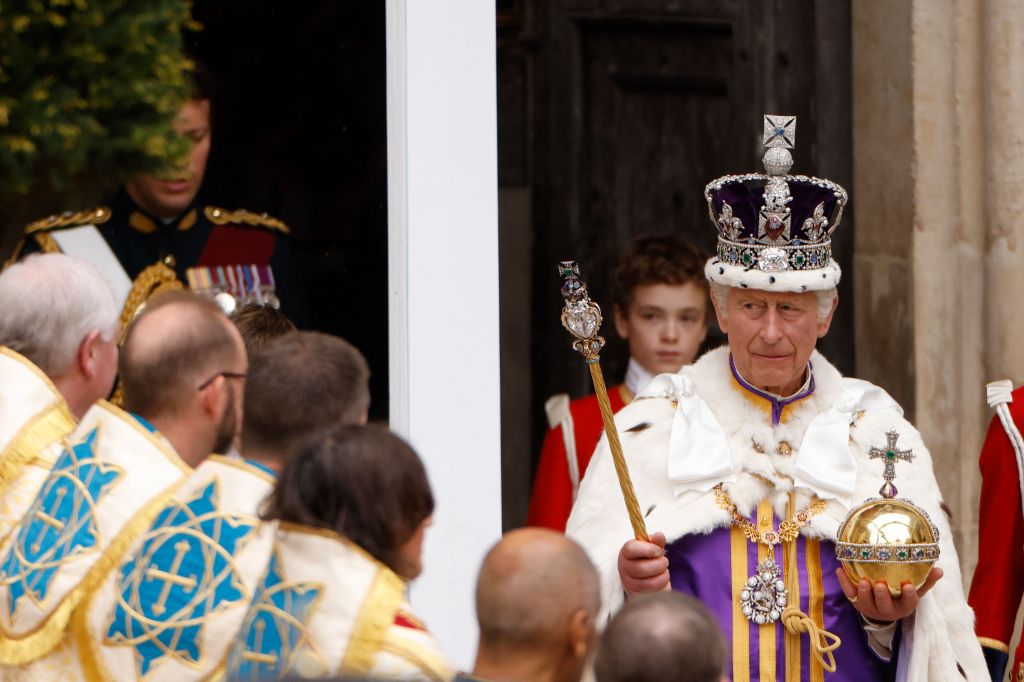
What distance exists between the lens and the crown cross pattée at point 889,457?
168 inches

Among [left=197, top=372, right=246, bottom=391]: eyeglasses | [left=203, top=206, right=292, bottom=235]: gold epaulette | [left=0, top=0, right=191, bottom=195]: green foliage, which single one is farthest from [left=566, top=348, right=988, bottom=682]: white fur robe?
[left=0, top=0, right=191, bottom=195]: green foliage

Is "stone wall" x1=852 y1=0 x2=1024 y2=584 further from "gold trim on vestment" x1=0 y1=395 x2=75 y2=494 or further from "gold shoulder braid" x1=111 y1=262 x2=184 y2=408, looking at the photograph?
"gold trim on vestment" x1=0 y1=395 x2=75 y2=494

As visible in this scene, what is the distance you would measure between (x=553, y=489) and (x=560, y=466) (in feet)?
0.24

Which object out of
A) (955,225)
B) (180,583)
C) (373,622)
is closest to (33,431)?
(180,583)

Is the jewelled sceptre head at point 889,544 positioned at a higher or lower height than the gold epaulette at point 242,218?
lower

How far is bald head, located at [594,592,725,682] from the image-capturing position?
3.03 metres

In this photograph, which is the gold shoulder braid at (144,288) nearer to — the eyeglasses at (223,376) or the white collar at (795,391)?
the eyeglasses at (223,376)

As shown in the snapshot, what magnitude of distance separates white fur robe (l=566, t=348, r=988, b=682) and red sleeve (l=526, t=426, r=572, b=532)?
108cm

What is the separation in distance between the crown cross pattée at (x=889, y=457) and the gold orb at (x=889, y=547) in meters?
0.11

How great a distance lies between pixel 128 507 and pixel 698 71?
3.70m

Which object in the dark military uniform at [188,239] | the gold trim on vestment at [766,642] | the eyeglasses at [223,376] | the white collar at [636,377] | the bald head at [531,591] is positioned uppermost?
the dark military uniform at [188,239]

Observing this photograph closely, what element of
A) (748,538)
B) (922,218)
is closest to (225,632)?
(748,538)

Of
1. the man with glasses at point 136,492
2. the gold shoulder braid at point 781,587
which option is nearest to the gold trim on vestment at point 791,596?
the gold shoulder braid at point 781,587

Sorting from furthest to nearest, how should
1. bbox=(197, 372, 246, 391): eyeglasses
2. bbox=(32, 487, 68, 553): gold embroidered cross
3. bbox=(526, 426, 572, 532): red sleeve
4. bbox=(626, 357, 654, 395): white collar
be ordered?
bbox=(626, 357, 654, 395): white collar → bbox=(526, 426, 572, 532): red sleeve → bbox=(197, 372, 246, 391): eyeglasses → bbox=(32, 487, 68, 553): gold embroidered cross
